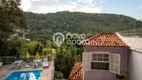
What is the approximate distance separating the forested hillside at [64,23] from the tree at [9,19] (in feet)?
56.4

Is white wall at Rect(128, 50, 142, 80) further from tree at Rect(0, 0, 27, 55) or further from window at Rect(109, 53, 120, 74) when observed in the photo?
tree at Rect(0, 0, 27, 55)

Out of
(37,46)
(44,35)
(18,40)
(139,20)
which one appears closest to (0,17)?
(18,40)

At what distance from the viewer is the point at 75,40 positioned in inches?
1175

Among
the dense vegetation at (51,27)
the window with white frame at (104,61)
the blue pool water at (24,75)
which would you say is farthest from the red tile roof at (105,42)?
the blue pool water at (24,75)

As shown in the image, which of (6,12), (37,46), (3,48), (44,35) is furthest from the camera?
→ (44,35)

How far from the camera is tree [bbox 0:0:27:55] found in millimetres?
18031

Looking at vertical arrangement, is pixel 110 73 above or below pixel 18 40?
below

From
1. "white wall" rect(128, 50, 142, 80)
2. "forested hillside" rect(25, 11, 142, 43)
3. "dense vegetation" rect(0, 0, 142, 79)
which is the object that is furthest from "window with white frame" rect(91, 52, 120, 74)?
"forested hillside" rect(25, 11, 142, 43)

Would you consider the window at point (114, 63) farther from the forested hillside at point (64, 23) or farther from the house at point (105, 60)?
the forested hillside at point (64, 23)

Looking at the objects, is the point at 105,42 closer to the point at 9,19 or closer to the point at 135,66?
the point at 135,66

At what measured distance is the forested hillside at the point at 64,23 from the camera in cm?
3862

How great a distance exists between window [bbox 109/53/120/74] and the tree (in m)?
13.5

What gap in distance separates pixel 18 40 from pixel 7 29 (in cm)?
285

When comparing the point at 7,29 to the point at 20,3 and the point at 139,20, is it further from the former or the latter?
the point at 139,20
